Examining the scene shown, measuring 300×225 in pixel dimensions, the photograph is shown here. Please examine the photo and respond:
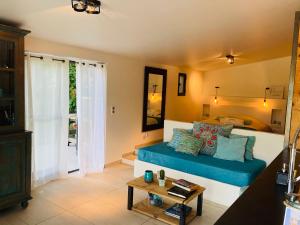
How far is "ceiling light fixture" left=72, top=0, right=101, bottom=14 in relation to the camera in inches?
86.4

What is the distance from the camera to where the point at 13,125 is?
2789 mm

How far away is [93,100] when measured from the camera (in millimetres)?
4117

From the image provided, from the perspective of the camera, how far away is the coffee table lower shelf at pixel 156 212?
9.02ft

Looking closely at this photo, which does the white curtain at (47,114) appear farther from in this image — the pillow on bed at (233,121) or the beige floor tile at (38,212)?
the pillow on bed at (233,121)

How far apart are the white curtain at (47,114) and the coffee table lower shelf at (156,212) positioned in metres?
1.51

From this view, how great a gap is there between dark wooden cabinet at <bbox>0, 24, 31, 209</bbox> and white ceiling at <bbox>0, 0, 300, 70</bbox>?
30 cm

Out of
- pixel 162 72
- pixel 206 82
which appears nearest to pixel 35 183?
pixel 162 72

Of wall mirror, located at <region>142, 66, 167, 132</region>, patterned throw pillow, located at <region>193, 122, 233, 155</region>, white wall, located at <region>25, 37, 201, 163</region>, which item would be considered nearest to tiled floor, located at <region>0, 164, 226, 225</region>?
patterned throw pillow, located at <region>193, 122, 233, 155</region>

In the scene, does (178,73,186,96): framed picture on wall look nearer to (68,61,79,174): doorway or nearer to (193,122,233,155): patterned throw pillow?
(193,122,233,155): patterned throw pillow

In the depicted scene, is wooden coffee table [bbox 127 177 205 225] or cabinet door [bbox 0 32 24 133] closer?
wooden coffee table [bbox 127 177 205 225]

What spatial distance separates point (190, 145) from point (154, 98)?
80.1 inches

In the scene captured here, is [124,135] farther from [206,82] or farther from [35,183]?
[206,82]

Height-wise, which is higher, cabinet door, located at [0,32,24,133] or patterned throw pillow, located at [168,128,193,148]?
cabinet door, located at [0,32,24,133]

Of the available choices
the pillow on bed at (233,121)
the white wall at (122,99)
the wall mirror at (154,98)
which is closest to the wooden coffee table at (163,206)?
the white wall at (122,99)
